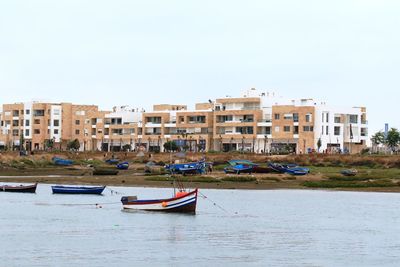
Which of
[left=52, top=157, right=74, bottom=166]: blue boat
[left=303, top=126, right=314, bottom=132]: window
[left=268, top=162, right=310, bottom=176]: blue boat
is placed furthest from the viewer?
[left=303, top=126, right=314, bottom=132]: window

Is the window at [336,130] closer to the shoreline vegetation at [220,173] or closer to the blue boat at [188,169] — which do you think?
the shoreline vegetation at [220,173]

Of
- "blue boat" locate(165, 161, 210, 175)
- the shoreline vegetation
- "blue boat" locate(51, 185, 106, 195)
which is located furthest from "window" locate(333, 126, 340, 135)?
"blue boat" locate(51, 185, 106, 195)

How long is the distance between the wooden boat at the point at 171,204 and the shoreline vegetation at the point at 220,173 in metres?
26.9

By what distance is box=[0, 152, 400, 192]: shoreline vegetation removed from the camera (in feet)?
350

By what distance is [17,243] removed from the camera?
186 ft

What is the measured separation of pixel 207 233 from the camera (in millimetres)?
63125

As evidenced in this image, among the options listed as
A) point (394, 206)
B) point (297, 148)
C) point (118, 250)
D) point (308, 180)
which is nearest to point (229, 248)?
point (118, 250)

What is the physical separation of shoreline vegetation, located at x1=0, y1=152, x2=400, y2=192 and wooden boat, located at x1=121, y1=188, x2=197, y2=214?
2686 centimetres

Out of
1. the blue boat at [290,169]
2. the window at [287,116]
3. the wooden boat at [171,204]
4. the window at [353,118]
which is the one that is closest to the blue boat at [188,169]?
the blue boat at [290,169]

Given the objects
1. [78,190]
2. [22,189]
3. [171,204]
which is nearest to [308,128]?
[78,190]

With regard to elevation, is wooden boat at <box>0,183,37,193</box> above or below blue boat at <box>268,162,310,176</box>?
below

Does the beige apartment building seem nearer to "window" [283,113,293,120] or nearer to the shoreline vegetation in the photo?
"window" [283,113,293,120]

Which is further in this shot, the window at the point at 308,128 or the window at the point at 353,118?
the window at the point at 353,118

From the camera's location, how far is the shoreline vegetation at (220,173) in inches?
4195
